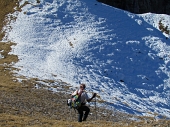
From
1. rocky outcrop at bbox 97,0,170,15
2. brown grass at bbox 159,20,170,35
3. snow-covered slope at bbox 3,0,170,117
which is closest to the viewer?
snow-covered slope at bbox 3,0,170,117

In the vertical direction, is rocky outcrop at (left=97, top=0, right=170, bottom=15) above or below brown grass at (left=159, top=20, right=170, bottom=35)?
above

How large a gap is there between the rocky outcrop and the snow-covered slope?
14497 mm

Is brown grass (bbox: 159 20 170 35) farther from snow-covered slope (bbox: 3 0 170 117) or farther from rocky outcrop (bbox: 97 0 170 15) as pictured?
rocky outcrop (bbox: 97 0 170 15)

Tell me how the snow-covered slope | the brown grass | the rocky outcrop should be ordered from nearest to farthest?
the snow-covered slope → the brown grass → the rocky outcrop

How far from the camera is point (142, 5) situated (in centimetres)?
6681

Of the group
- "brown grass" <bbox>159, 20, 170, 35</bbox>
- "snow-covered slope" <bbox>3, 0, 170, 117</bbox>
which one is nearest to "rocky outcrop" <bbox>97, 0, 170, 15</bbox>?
"snow-covered slope" <bbox>3, 0, 170, 117</bbox>

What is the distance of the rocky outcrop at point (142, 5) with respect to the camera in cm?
6575

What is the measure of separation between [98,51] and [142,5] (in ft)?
101

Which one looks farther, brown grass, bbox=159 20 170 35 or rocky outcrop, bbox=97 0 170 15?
rocky outcrop, bbox=97 0 170 15

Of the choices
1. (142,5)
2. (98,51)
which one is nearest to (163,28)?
(98,51)

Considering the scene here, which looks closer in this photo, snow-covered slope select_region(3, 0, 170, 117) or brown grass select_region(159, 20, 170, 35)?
snow-covered slope select_region(3, 0, 170, 117)

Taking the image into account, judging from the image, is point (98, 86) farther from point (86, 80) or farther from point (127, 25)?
point (127, 25)

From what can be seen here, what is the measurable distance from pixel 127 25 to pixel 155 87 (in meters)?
15.5

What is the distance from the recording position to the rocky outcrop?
65750 millimetres
